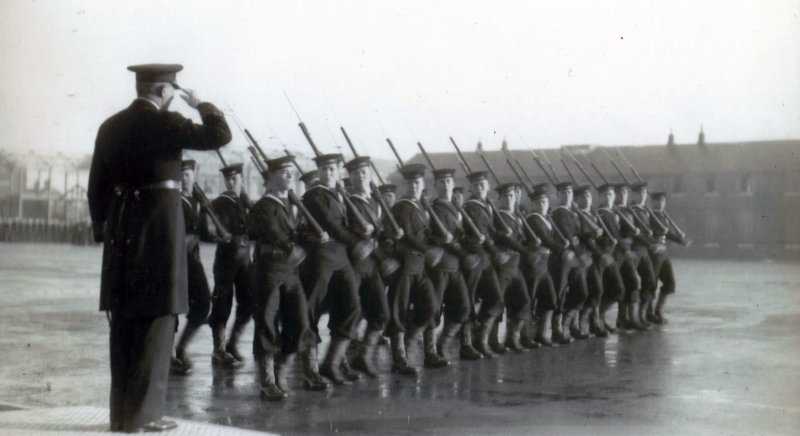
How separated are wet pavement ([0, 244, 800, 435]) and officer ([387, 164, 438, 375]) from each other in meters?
0.41

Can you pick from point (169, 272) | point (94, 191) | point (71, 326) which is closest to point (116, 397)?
point (169, 272)

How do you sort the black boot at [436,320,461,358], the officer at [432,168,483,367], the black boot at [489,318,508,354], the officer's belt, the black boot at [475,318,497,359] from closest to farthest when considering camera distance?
1. the officer's belt
2. the officer at [432,168,483,367]
3. the black boot at [436,320,461,358]
4. the black boot at [475,318,497,359]
5. the black boot at [489,318,508,354]

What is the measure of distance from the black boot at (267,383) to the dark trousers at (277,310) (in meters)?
0.06

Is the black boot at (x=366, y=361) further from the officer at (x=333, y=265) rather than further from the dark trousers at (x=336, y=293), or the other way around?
the dark trousers at (x=336, y=293)

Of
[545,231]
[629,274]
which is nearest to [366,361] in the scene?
[545,231]

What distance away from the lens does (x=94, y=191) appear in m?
4.97

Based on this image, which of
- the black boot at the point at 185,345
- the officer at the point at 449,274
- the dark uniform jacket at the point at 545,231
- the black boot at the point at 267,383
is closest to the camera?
the black boot at the point at 267,383

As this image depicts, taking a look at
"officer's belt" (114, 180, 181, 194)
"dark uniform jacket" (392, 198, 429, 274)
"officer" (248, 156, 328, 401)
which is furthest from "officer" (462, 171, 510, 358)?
"officer's belt" (114, 180, 181, 194)

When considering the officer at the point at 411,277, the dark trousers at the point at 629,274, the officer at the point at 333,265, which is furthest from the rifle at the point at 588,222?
the officer at the point at 333,265

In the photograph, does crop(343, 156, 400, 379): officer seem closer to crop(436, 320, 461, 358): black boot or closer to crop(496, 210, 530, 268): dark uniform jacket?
crop(436, 320, 461, 358): black boot

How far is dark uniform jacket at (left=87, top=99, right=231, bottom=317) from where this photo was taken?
4.81 meters

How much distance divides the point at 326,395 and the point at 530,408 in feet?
5.52

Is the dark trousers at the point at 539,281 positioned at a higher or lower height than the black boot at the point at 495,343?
higher

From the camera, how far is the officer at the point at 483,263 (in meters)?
10.0
